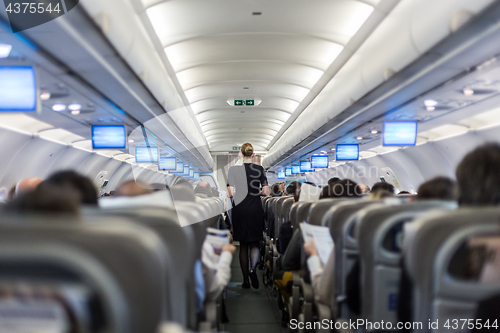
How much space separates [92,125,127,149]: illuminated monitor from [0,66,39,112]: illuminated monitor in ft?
16.1

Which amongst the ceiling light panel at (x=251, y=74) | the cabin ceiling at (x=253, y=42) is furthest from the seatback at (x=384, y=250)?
the ceiling light panel at (x=251, y=74)

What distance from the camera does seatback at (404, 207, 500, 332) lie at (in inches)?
60.6

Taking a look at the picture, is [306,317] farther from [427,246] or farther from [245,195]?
[245,195]

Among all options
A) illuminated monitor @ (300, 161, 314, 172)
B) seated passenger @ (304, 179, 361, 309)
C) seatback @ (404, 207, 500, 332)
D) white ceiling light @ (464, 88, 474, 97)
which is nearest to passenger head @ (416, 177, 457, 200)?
seatback @ (404, 207, 500, 332)

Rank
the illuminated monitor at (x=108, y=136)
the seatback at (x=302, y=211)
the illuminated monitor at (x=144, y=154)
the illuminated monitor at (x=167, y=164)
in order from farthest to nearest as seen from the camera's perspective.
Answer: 1. the illuminated monitor at (x=167, y=164)
2. the illuminated monitor at (x=144, y=154)
3. the illuminated monitor at (x=108, y=136)
4. the seatback at (x=302, y=211)

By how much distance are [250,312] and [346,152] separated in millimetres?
10440

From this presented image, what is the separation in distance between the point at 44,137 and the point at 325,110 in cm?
929

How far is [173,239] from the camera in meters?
1.66

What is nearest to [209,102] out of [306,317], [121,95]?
[121,95]

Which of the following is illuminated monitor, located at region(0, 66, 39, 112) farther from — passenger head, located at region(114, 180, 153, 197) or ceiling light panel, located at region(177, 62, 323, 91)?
ceiling light panel, located at region(177, 62, 323, 91)

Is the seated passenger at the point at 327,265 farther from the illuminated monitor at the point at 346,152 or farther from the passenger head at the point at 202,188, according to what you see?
the illuminated monitor at the point at 346,152

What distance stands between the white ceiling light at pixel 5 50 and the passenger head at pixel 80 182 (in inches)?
134

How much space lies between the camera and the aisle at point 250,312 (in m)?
4.96

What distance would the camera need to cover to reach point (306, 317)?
3541mm
